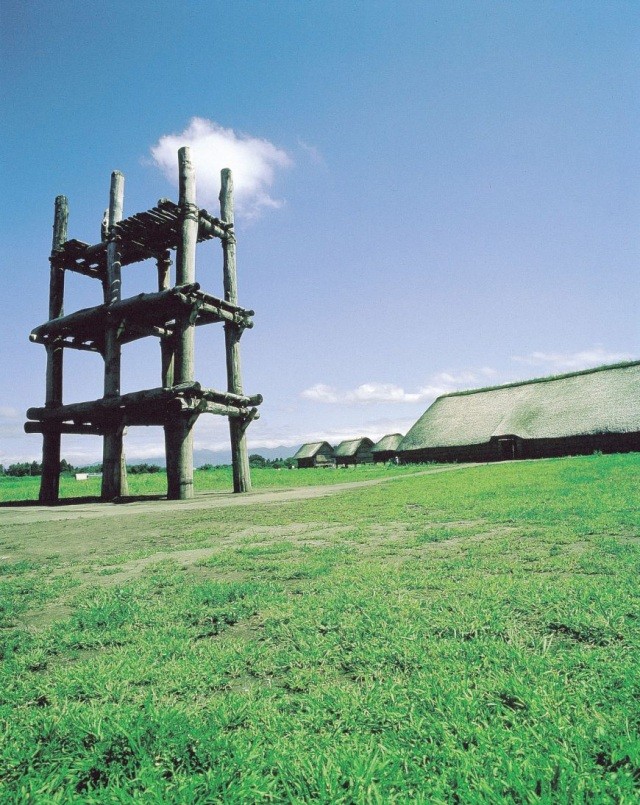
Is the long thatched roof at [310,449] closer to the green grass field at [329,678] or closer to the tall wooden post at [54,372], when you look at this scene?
the tall wooden post at [54,372]

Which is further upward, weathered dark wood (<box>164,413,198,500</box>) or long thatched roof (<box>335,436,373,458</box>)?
long thatched roof (<box>335,436,373,458</box>)

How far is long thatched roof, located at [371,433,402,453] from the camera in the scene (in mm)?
64062

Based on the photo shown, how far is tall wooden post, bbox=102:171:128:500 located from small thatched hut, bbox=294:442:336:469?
175ft

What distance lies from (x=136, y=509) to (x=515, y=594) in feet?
33.3

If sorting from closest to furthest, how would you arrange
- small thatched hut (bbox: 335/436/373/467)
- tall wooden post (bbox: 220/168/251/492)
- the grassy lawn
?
1. tall wooden post (bbox: 220/168/251/492)
2. the grassy lawn
3. small thatched hut (bbox: 335/436/373/467)

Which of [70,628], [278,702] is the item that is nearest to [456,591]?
[278,702]

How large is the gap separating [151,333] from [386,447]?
50.2 metres

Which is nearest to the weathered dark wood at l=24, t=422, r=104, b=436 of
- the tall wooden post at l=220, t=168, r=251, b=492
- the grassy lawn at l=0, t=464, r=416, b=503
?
the grassy lawn at l=0, t=464, r=416, b=503

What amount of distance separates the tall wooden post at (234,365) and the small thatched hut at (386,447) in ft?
159

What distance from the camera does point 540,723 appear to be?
195 centimetres

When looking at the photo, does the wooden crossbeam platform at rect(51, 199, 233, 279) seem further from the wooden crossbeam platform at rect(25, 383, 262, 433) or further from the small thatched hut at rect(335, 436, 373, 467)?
the small thatched hut at rect(335, 436, 373, 467)

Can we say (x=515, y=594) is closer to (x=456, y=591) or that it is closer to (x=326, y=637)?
(x=456, y=591)

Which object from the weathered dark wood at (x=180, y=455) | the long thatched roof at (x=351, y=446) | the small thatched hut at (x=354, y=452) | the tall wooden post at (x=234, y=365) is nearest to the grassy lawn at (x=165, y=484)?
the tall wooden post at (x=234, y=365)

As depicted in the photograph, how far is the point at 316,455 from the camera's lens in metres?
69.5
